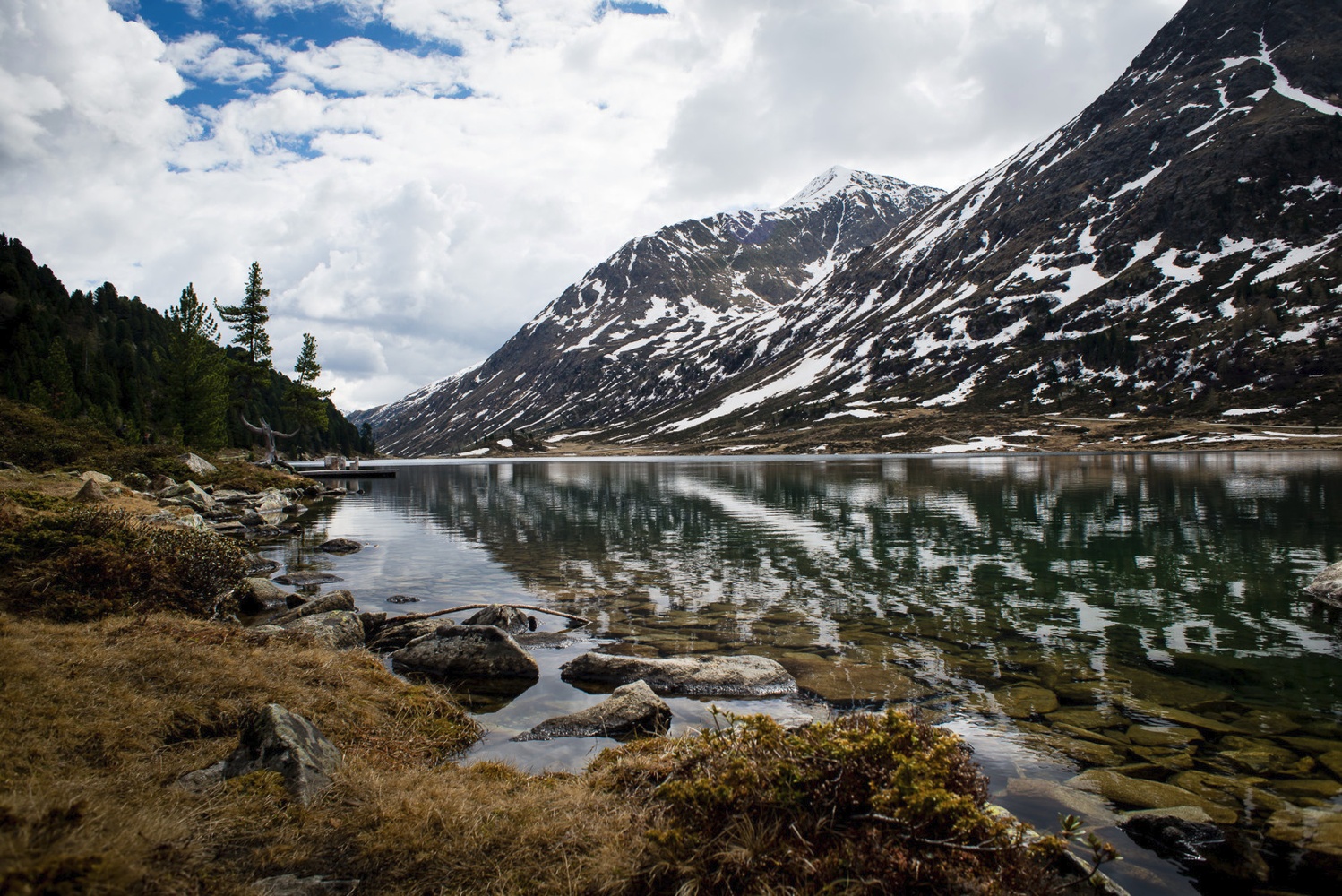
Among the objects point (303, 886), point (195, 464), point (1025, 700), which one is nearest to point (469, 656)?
point (303, 886)

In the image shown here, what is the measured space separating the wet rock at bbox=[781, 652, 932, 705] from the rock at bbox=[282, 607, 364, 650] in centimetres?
1042

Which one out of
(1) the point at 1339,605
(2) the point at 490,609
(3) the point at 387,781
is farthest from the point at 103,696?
(1) the point at 1339,605

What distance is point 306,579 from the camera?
85.8ft

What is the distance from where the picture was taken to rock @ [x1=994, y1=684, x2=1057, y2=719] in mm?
12836

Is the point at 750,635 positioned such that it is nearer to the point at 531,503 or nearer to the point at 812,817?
the point at 812,817

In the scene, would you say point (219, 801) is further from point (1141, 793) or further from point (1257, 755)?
point (1257, 755)

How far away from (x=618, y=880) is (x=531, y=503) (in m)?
57.7

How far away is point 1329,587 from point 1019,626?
1134cm

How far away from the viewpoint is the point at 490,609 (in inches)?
758

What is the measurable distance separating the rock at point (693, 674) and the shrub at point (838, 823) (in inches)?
282

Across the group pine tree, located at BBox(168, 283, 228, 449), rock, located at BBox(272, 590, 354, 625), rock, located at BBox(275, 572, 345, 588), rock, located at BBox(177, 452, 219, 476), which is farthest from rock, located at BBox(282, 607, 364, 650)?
pine tree, located at BBox(168, 283, 228, 449)

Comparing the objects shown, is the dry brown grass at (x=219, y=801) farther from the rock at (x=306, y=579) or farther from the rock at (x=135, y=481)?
the rock at (x=135, y=481)

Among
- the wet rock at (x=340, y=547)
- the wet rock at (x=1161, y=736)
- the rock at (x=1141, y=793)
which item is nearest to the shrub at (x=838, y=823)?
the rock at (x=1141, y=793)

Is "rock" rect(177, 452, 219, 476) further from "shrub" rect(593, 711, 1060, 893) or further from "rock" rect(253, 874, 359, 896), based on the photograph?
"shrub" rect(593, 711, 1060, 893)
